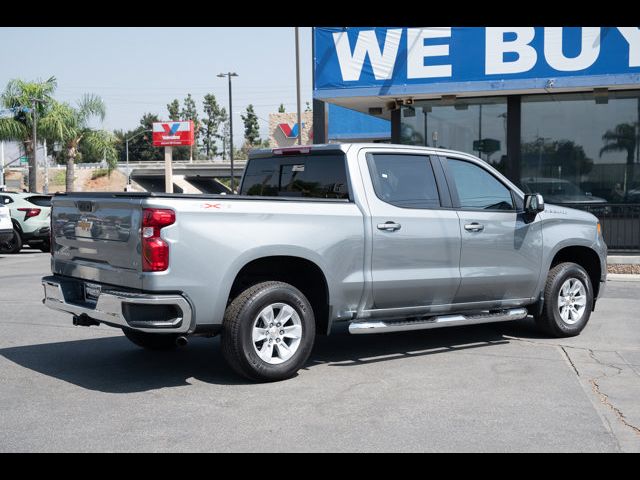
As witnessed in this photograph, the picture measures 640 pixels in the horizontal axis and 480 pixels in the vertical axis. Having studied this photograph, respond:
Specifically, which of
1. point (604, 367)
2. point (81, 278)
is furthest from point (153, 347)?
point (604, 367)

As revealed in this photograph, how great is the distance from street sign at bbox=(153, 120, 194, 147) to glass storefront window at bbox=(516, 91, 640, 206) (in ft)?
265

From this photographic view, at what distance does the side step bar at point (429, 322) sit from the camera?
6.78 m

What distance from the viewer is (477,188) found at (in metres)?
7.85

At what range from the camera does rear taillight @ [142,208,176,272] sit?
5785 mm

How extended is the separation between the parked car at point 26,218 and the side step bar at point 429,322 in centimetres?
1504

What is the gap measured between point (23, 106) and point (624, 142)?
39.8 m

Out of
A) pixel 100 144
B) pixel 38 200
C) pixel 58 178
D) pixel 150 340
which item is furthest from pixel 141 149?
pixel 150 340

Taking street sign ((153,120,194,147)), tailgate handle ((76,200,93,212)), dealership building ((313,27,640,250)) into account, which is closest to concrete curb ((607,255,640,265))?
dealership building ((313,27,640,250))

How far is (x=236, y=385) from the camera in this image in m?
6.29

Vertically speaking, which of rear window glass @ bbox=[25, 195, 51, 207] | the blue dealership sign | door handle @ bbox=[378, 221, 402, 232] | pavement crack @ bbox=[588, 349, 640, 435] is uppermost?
the blue dealership sign

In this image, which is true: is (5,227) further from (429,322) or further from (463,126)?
(429,322)

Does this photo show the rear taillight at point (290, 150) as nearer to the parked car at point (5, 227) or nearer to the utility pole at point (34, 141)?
the parked car at point (5, 227)

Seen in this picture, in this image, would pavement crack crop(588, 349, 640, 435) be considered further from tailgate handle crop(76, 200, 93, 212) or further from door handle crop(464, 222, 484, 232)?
tailgate handle crop(76, 200, 93, 212)

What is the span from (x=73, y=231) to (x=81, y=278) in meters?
0.42
